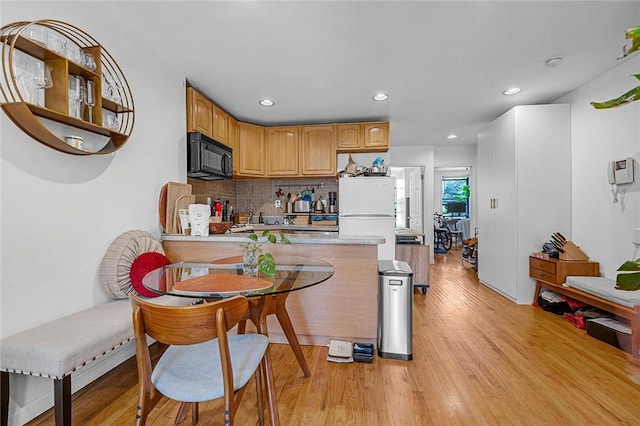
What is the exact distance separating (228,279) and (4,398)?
1153 millimetres

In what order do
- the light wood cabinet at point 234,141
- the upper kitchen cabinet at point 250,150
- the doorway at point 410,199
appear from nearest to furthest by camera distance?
the light wood cabinet at point 234,141 < the upper kitchen cabinet at point 250,150 < the doorway at point 410,199

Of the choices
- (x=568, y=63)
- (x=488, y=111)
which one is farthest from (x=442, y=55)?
(x=488, y=111)

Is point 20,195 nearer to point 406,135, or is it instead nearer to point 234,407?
point 234,407

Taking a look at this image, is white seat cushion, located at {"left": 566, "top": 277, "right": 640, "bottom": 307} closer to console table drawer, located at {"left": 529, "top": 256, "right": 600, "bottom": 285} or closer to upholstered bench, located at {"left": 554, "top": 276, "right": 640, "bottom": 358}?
upholstered bench, located at {"left": 554, "top": 276, "right": 640, "bottom": 358}

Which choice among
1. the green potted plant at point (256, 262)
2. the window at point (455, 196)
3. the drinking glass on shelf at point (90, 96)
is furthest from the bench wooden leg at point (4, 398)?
the window at point (455, 196)

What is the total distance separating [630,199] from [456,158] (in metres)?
4.12

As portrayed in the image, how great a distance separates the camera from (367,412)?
1.62 m

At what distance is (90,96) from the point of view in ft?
6.13

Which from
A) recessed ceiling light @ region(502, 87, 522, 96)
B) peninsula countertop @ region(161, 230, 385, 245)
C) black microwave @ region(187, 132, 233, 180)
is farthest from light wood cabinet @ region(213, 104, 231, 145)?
recessed ceiling light @ region(502, 87, 522, 96)

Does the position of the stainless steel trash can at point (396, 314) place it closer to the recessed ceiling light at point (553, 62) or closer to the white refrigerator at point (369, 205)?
the white refrigerator at point (369, 205)

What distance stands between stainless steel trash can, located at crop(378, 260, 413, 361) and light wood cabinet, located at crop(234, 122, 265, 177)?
2762 mm

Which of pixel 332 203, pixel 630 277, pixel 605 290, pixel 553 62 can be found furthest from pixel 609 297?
pixel 332 203

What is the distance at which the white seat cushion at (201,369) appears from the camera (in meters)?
1.07

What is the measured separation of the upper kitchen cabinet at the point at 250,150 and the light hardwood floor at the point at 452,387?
2.64 meters
